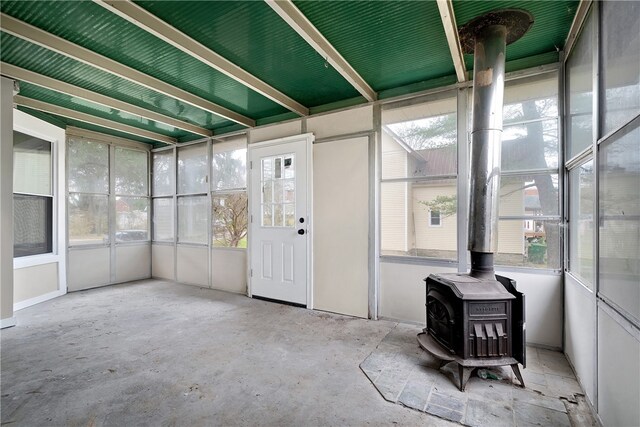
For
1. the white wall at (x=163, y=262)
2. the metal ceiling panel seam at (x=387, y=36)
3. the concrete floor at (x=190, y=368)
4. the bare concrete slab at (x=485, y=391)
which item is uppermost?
the metal ceiling panel seam at (x=387, y=36)

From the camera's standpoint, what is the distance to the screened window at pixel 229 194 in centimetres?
452

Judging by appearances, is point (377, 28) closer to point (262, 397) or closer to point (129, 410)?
point (262, 397)

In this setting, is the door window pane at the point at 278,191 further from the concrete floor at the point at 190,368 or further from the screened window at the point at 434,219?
the screened window at the point at 434,219

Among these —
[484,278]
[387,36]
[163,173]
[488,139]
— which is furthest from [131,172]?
[484,278]

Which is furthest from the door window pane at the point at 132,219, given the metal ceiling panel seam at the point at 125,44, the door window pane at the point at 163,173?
the metal ceiling panel seam at the point at 125,44

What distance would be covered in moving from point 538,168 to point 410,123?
4.21 ft

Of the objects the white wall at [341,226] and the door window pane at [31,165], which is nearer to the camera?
the white wall at [341,226]

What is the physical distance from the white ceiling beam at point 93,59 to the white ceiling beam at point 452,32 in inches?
109

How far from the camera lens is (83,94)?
10.8 feet

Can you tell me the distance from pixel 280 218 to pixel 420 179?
1.90 metres

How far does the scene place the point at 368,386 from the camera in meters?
2.06

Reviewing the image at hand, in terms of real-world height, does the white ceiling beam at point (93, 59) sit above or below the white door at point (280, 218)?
above

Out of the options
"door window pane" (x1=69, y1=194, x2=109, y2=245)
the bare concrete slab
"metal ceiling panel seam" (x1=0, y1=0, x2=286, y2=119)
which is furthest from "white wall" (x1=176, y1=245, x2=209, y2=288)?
the bare concrete slab

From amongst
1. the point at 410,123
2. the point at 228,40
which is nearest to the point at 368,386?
the point at 410,123
